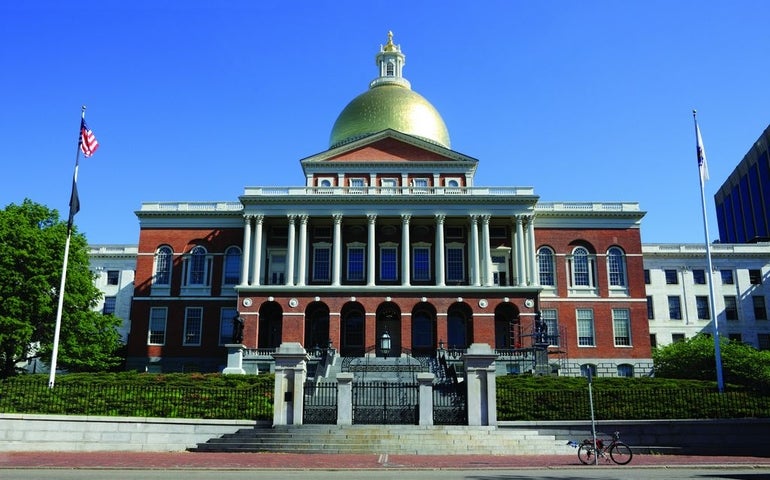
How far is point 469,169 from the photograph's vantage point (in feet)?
181

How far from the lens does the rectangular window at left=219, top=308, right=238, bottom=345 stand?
2074 inches

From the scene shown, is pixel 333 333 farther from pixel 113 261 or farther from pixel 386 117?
pixel 113 261

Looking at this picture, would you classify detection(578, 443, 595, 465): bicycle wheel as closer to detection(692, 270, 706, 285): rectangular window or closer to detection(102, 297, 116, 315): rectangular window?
detection(692, 270, 706, 285): rectangular window

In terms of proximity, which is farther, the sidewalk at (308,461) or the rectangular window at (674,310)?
the rectangular window at (674,310)

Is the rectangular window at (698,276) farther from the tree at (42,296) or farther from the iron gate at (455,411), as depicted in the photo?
the tree at (42,296)

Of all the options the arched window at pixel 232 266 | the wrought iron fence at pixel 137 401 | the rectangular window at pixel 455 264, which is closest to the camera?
the wrought iron fence at pixel 137 401

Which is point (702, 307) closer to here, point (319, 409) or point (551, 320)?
point (551, 320)

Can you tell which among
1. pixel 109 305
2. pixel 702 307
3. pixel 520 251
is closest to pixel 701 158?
pixel 520 251

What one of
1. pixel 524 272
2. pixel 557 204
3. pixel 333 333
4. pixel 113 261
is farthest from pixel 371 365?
pixel 113 261

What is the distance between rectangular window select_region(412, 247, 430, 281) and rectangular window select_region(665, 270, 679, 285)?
89.4ft

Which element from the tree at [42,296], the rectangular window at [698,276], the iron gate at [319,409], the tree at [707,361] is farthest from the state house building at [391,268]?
the iron gate at [319,409]

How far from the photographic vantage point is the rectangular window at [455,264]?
52.4m

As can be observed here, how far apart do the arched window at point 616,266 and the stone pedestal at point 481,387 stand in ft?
111

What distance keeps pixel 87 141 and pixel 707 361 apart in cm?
4089
